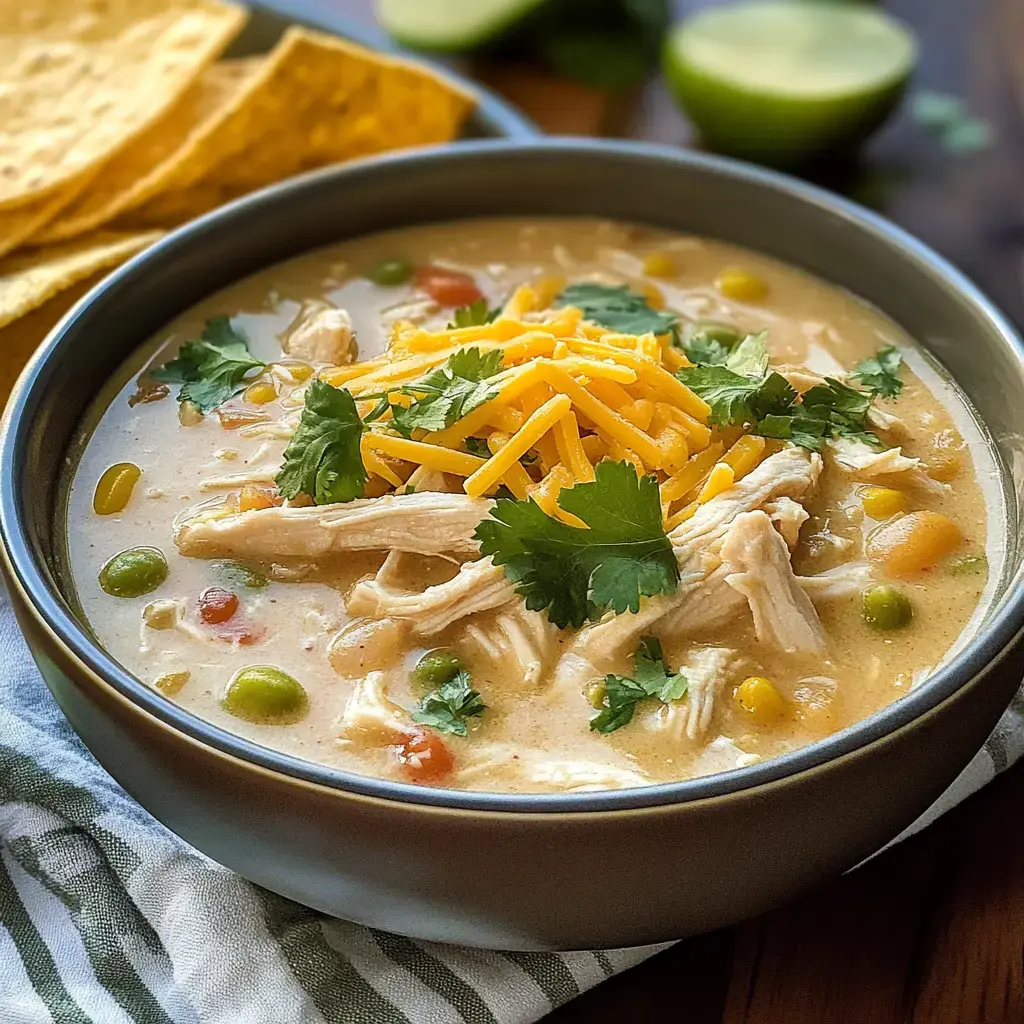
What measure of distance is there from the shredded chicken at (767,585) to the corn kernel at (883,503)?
1.14 feet

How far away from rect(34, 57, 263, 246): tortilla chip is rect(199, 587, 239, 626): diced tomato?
1.43 m

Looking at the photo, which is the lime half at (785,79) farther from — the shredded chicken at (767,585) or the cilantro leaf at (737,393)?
the shredded chicken at (767,585)

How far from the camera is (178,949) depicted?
2.49m

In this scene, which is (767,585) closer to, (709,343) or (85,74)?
(709,343)

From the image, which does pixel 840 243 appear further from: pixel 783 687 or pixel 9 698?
pixel 9 698

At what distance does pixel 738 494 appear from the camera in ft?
8.64

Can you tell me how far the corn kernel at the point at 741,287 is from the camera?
349 centimetres

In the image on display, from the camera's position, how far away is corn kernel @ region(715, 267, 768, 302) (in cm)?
349

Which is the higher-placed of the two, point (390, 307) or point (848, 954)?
point (390, 307)

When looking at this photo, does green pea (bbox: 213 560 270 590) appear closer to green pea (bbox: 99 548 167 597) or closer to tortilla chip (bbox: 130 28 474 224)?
green pea (bbox: 99 548 167 597)

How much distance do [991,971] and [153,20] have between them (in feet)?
11.0

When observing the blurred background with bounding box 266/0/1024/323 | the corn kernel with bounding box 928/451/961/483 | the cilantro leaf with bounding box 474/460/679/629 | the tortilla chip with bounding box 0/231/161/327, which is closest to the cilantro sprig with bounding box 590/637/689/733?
the cilantro leaf with bounding box 474/460/679/629

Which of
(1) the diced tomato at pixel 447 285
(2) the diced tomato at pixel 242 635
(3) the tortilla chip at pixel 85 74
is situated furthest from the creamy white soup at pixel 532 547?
Result: (3) the tortilla chip at pixel 85 74

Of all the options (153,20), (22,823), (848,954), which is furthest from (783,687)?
(153,20)
